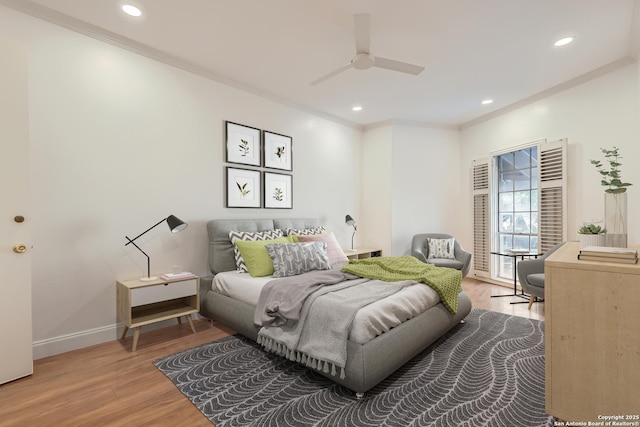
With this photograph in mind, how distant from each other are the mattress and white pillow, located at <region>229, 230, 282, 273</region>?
0.10m

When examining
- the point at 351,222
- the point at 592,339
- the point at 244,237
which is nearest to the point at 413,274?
the point at 592,339

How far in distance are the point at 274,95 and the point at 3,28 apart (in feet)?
8.71

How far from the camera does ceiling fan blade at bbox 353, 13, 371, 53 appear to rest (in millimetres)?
2322

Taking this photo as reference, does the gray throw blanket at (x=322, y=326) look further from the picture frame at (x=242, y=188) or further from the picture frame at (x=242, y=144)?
the picture frame at (x=242, y=144)

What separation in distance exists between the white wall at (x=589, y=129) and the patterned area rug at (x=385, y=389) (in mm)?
2109

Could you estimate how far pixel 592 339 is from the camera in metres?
1.43

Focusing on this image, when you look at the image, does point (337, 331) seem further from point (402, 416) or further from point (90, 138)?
point (90, 138)

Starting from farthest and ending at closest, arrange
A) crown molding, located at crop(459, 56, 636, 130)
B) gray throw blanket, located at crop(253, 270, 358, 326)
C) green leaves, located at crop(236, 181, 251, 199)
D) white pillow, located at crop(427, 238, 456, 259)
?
white pillow, located at crop(427, 238, 456, 259) < green leaves, located at crop(236, 181, 251, 199) < crown molding, located at crop(459, 56, 636, 130) < gray throw blanket, located at crop(253, 270, 358, 326)

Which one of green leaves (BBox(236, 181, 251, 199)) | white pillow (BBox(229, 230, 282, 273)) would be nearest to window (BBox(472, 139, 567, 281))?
white pillow (BBox(229, 230, 282, 273))

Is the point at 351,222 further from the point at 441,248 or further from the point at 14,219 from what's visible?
the point at 14,219

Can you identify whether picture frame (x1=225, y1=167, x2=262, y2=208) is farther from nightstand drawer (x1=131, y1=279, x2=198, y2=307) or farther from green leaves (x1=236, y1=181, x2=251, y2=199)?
nightstand drawer (x1=131, y1=279, x2=198, y2=307)

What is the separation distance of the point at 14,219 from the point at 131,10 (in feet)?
6.20

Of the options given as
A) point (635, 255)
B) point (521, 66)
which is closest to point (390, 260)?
point (635, 255)

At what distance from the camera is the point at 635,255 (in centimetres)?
142
